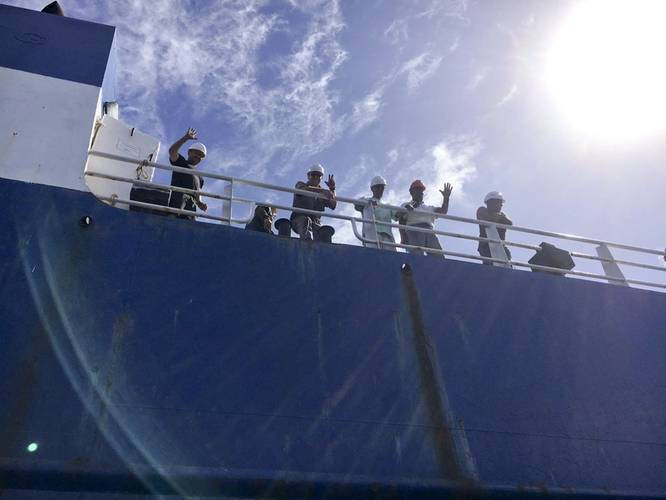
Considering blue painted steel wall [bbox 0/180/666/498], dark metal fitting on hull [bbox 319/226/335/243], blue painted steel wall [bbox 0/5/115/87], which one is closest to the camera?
blue painted steel wall [bbox 0/180/666/498]

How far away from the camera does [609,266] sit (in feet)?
20.4

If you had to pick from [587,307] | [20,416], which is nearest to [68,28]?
[20,416]

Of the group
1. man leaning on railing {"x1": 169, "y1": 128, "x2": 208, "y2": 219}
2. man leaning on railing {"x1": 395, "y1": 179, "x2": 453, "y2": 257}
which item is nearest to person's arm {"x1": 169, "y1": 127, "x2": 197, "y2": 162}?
man leaning on railing {"x1": 169, "y1": 128, "x2": 208, "y2": 219}

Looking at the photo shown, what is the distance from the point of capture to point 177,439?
358 cm

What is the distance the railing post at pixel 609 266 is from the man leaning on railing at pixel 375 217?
8.03 feet

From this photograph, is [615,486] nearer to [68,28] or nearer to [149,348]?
[149,348]

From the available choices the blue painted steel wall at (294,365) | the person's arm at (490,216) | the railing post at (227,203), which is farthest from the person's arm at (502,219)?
the railing post at (227,203)

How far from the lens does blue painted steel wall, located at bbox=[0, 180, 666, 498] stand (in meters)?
3.59

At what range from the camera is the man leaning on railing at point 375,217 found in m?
5.43

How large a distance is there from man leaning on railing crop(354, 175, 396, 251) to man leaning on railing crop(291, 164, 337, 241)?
0.35 meters

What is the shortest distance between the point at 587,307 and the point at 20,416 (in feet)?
16.3

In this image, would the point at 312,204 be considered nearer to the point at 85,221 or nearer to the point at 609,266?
the point at 85,221

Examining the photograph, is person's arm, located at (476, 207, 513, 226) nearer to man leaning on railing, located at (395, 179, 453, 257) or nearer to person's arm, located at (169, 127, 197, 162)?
man leaning on railing, located at (395, 179, 453, 257)

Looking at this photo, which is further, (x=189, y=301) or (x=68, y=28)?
(x=68, y=28)
